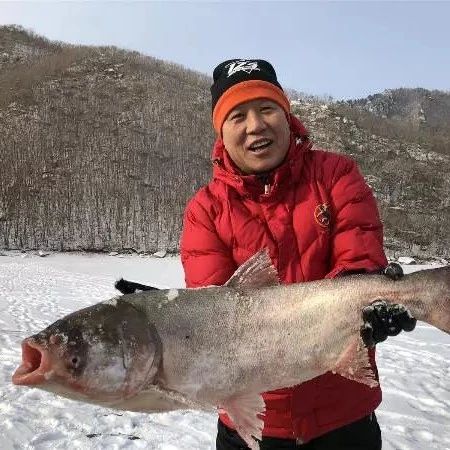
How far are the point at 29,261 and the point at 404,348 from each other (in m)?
28.7

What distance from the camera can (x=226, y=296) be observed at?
228cm

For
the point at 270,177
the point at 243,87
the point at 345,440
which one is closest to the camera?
the point at 345,440

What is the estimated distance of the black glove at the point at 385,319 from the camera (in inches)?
85.9

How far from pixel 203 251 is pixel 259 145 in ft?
2.01

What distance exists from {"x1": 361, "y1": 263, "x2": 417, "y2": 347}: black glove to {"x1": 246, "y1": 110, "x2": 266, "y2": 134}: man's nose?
98 cm

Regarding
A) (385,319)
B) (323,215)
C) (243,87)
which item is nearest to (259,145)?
(243,87)

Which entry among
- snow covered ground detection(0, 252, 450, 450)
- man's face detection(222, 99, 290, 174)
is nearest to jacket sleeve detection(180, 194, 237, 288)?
man's face detection(222, 99, 290, 174)

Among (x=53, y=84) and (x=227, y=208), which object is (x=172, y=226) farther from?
(x=227, y=208)

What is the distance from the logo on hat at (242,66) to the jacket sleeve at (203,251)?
0.78m

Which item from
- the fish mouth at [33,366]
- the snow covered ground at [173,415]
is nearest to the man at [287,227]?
the fish mouth at [33,366]

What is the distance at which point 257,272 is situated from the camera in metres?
2.30

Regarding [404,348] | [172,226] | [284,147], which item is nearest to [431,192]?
[172,226]

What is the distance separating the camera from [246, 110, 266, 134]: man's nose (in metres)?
2.72

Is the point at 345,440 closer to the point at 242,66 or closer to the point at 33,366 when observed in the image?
the point at 33,366
